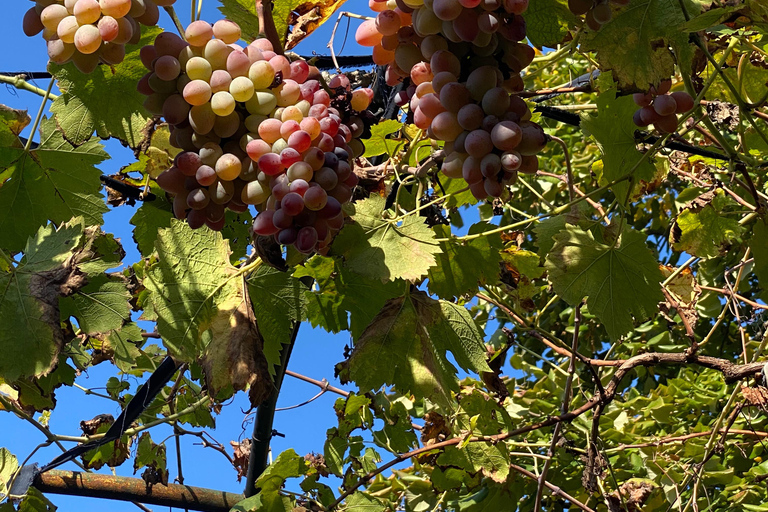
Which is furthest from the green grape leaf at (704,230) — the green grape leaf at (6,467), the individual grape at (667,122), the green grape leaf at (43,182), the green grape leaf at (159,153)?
the green grape leaf at (6,467)

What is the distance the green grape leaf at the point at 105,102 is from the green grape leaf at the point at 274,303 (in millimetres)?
264

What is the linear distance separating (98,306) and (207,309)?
1.30 feet

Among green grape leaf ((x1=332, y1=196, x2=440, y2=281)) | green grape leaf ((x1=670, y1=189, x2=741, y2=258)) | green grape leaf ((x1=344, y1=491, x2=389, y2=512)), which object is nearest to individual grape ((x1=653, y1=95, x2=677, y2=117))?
green grape leaf ((x1=332, y1=196, x2=440, y2=281))

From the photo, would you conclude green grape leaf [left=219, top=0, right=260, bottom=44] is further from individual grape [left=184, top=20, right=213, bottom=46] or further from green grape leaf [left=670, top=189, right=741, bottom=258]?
green grape leaf [left=670, top=189, right=741, bottom=258]

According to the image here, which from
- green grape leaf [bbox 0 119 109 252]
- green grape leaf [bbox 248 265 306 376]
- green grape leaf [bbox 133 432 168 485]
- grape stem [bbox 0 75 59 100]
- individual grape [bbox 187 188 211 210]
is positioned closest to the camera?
individual grape [bbox 187 188 211 210]

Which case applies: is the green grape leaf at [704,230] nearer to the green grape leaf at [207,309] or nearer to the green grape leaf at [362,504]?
the green grape leaf at [362,504]

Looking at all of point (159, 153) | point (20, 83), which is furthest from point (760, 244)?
point (20, 83)

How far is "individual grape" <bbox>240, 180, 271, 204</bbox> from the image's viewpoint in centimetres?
79

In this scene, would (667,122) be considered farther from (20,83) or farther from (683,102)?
(20,83)

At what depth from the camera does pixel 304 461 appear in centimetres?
161

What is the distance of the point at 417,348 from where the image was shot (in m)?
1.00

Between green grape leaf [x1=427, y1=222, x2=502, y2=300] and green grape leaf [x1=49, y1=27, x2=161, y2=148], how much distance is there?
0.47 metres

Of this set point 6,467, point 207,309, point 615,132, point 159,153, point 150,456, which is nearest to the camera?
point 207,309

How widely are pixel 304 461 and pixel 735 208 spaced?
3.76 ft
